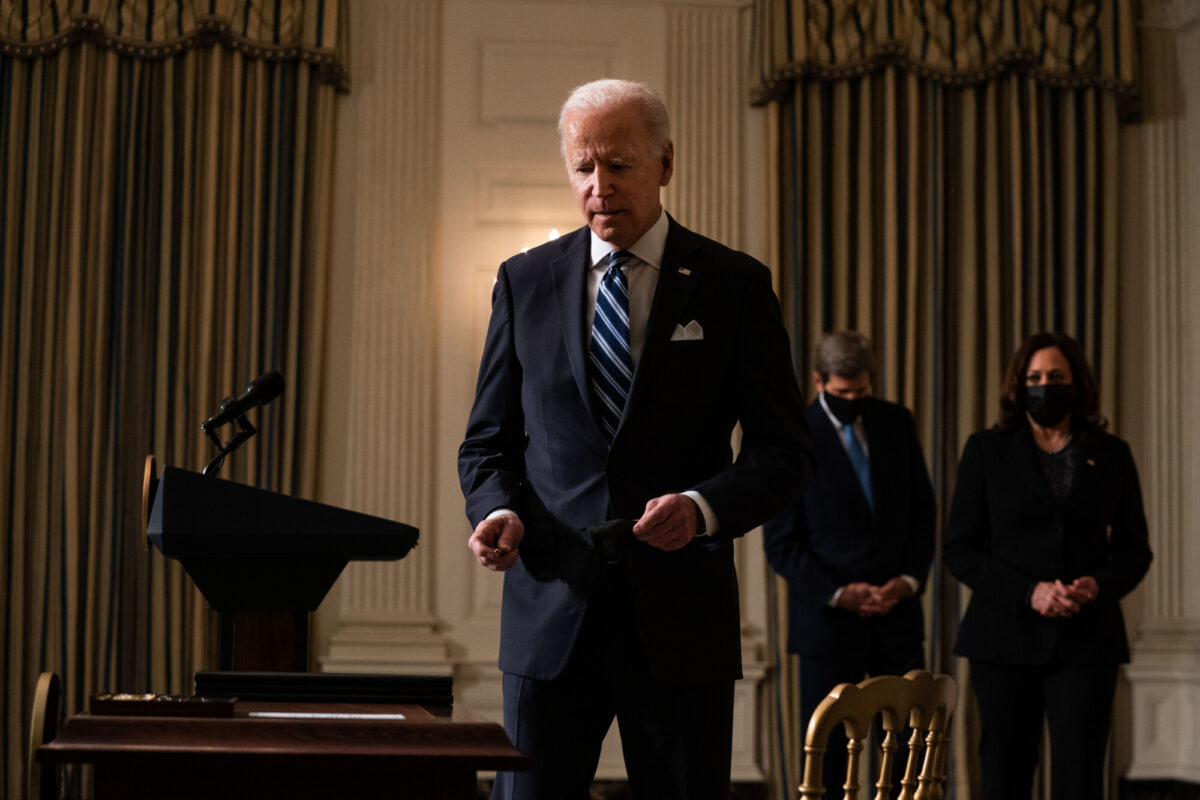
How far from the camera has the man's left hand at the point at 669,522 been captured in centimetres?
176

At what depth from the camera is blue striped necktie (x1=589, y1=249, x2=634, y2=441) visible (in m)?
1.96

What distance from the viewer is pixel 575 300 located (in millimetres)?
2012

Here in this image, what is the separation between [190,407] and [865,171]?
2.75 metres

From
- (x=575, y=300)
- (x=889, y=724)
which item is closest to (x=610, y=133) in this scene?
(x=575, y=300)

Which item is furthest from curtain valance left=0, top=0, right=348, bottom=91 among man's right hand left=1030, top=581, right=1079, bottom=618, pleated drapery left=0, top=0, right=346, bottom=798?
man's right hand left=1030, top=581, right=1079, bottom=618

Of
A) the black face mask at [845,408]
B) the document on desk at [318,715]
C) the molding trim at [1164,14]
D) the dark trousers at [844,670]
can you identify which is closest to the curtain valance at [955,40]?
the molding trim at [1164,14]

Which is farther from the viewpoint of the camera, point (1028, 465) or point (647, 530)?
point (1028, 465)

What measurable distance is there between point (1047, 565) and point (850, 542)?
1.79 ft

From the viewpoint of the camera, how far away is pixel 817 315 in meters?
5.52

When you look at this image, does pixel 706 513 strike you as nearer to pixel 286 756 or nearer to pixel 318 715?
pixel 318 715

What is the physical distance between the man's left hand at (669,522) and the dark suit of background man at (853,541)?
226 cm

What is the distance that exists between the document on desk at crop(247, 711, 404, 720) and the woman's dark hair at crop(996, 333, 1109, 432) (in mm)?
3005

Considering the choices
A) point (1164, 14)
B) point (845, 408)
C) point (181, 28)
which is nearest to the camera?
point (845, 408)

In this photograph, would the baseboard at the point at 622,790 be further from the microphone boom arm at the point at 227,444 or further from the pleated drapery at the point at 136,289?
the microphone boom arm at the point at 227,444
